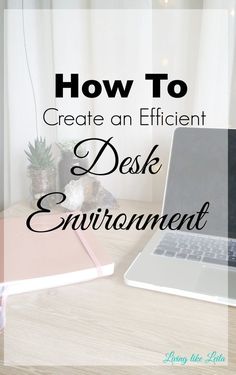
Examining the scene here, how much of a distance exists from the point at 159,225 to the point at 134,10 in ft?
1.60

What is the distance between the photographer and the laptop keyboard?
73cm

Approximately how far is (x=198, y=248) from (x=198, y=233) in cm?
7

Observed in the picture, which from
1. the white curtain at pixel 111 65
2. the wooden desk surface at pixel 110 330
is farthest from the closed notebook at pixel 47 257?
the white curtain at pixel 111 65

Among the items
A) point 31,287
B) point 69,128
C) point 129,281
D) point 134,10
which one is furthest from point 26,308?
point 134,10

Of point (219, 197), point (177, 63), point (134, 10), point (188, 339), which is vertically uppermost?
point (134, 10)

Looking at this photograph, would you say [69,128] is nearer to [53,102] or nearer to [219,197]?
[53,102]

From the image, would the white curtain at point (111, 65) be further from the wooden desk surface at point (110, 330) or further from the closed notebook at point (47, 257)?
the wooden desk surface at point (110, 330)

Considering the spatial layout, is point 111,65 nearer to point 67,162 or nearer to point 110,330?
point 67,162

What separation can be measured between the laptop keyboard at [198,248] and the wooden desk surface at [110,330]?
0.10m

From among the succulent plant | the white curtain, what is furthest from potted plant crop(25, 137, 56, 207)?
the white curtain

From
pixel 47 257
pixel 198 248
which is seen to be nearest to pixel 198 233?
pixel 198 248

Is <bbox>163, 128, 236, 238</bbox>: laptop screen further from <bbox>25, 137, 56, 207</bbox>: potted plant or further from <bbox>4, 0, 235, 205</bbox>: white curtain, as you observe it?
<bbox>25, 137, 56, 207</bbox>: potted plant

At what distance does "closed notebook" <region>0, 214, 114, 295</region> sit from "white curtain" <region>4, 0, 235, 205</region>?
0.31 metres

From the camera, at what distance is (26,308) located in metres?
0.62
